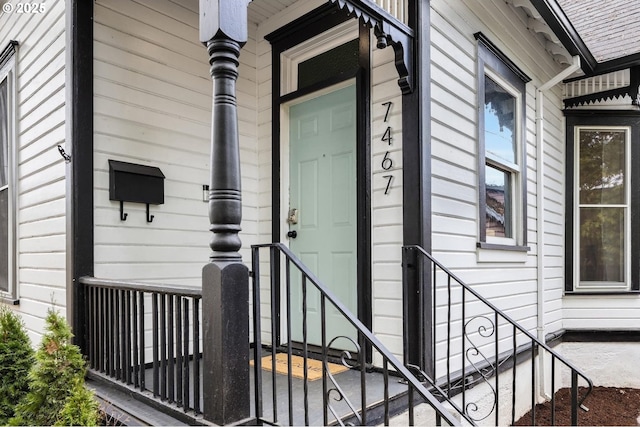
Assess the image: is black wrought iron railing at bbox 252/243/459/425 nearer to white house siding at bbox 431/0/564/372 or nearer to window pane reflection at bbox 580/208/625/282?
white house siding at bbox 431/0/564/372

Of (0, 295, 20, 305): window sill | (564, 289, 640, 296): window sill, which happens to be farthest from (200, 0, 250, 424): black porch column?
(564, 289, 640, 296): window sill

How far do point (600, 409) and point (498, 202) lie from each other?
2.21 metres

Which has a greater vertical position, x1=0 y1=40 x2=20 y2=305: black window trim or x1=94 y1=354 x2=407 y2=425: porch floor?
x1=0 y1=40 x2=20 y2=305: black window trim

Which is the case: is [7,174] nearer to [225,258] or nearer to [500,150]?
[225,258]

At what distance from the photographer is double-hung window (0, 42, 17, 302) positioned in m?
3.86

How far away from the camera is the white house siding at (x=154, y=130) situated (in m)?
2.82

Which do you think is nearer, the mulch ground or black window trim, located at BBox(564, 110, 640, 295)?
the mulch ground

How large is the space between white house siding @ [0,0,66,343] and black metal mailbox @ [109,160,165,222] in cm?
40

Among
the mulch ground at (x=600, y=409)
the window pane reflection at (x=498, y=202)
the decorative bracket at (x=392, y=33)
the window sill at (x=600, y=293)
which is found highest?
the decorative bracket at (x=392, y=33)

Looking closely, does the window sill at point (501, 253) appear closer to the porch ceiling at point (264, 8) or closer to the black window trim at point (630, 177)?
the black window trim at point (630, 177)

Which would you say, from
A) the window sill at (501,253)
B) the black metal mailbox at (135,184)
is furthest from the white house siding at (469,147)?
the black metal mailbox at (135,184)

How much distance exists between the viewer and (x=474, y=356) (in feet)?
10.8

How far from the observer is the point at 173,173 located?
3.17 meters

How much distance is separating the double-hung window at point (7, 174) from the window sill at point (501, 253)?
389 centimetres
